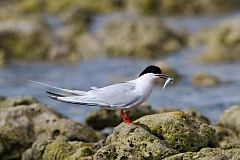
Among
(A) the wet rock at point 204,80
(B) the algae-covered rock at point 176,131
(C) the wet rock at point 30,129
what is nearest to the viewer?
(B) the algae-covered rock at point 176,131

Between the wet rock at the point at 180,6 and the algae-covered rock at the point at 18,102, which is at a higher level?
the wet rock at the point at 180,6

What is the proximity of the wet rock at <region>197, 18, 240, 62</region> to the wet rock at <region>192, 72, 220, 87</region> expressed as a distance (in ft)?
8.72

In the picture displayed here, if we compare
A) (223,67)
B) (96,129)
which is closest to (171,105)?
(96,129)

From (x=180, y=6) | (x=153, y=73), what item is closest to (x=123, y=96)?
(x=153, y=73)

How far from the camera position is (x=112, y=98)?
783 cm

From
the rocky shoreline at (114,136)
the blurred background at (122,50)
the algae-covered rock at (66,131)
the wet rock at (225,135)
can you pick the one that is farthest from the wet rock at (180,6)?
the algae-covered rock at (66,131)

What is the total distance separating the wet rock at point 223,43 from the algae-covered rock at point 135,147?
12942mm

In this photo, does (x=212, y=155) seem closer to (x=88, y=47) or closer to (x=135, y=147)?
(x=135, y=147)

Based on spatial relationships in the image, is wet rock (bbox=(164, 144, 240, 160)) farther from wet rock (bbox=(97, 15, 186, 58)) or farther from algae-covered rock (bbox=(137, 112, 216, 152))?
wet rock (bbox=(97, 15, 186, 58))

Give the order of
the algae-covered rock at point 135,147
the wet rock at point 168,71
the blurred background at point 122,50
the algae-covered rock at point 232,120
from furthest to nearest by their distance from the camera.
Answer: the wet rock at point 168,71 < the blurred background at point 122,50 < the algae-covered rock at point 232,120 < the algae-covered rock at point 135,147

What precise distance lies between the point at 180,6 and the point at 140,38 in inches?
289

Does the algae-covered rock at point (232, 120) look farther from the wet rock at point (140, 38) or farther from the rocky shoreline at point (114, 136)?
the wet rock at point (140, 38)

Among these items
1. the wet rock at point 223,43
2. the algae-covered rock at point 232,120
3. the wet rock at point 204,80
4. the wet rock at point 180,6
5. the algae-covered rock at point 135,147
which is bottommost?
the algae-covered rock at point 135,147

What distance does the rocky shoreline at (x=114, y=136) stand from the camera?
7.20m
